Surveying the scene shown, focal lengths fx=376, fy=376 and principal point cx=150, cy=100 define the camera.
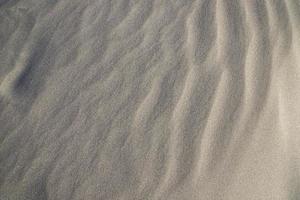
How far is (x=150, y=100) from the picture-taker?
6.89ft

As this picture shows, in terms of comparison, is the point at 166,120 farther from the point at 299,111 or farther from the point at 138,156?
the point at 299,111

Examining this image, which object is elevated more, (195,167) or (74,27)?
(74,27)

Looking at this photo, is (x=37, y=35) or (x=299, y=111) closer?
(x=299, y=111)

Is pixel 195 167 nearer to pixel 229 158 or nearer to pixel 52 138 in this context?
pixel 229 158

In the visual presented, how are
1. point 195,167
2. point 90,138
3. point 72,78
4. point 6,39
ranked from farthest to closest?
point 6,39, point 72,78, point 90,138, point 195,167

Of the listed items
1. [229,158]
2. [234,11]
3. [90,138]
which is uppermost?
[234,11]

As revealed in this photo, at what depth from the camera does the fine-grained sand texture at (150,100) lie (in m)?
1.83

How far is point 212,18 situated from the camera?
244 centimetres

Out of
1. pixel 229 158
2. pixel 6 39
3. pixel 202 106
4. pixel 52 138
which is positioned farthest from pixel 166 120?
pixel 6 39

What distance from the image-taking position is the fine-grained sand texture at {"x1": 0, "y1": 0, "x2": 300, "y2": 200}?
5.99 feet

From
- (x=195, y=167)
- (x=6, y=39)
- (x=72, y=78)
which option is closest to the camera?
(x=195, y=167)

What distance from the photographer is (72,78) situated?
222cm

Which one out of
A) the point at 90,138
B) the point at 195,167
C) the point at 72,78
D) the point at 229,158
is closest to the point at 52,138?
the point at 90,138

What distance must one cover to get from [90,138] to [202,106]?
Answer: 0.62 meters
